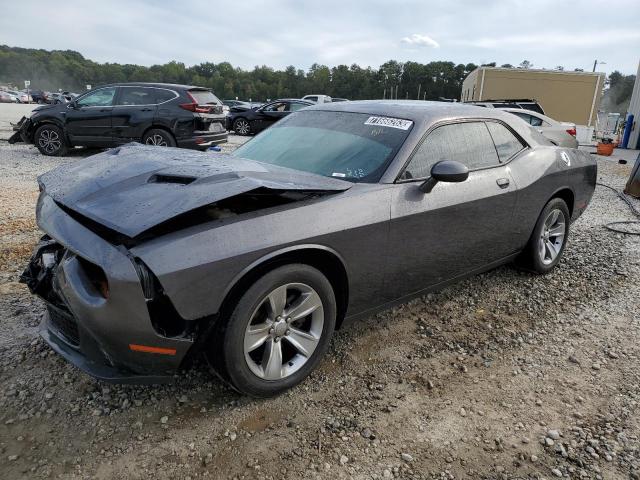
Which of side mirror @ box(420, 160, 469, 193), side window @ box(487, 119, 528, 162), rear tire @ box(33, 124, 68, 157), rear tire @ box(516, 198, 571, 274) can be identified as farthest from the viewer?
rear tire @ box(33, 124, 68, 157)

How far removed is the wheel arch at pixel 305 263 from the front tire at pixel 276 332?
0.05 meters

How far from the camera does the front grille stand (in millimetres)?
2297


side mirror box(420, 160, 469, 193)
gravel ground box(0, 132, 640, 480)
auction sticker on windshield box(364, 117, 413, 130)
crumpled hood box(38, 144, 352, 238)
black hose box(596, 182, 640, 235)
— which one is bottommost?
gravel ground box(0, 132, 640, 480)

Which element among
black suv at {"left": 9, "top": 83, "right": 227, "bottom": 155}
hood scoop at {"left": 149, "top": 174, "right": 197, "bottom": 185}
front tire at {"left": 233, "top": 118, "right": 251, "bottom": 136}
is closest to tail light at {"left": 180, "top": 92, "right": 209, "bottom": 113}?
black suv at {"left": 9, "top": 83, "right": 227, "bottom": 155}

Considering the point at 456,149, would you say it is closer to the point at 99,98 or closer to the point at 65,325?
the point at 65,325

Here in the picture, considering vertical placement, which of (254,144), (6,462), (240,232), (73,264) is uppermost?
(254,144)

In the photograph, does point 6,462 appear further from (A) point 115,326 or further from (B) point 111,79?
(B) point 111,79

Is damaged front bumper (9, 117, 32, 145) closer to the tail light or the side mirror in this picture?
the tail light

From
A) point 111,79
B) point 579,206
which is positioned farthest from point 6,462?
point 111,79

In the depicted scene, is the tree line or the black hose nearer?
the black hose

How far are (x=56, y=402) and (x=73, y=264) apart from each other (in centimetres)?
80

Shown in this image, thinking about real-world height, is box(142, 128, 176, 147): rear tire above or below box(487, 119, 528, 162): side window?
below

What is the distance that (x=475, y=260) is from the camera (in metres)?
3.54

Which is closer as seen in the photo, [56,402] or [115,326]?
[115,326]
